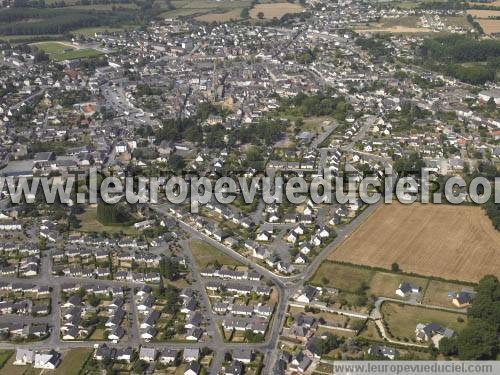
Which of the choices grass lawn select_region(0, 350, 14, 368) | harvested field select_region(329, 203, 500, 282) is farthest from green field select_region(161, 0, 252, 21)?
grass lawn select_region(0, 350, 14, 368)

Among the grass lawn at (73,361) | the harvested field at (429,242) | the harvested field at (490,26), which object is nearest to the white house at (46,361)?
the grass lawn at (73,361)

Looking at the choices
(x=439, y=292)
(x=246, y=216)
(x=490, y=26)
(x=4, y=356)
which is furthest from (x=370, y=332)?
(x=490, y=26)

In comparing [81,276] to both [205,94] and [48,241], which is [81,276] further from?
[205,94]

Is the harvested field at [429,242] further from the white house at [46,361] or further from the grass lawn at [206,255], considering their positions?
the white house at [46,361]

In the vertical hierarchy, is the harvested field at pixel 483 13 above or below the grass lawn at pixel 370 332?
above

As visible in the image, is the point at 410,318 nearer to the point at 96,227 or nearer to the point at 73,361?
the point at 73,361

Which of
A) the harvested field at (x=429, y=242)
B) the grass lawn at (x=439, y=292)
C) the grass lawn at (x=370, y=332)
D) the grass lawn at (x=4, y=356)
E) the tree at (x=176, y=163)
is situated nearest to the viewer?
the grass lawn at (x=4, y=356)

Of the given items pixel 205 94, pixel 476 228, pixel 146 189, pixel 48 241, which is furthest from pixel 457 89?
pixel 48 241
